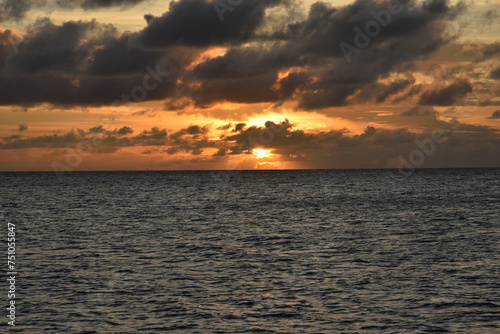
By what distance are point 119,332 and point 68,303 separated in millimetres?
6053

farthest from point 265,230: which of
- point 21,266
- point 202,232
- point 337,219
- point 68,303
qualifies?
point 68,303

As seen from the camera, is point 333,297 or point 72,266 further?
point 72,266

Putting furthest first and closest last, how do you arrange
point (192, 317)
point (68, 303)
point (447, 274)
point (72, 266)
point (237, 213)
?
point (237, 213), point (72, 266), point (447, 274), point (68, 303), point (192, 317)

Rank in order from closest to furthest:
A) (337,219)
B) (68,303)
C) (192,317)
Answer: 1. (192,317)
2. (68,303)
3. (337,219)

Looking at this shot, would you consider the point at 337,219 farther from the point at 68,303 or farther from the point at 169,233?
the point at 68,303

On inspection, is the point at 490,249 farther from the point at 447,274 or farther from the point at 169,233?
the point at 169,233

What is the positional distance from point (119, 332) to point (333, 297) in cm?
1273

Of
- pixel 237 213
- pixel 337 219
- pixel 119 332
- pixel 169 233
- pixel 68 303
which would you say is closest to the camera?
pixel 119 332

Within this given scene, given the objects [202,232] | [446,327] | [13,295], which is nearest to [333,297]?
[446,327]

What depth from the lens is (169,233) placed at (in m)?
61.9

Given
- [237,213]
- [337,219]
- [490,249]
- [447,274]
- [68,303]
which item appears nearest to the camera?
[68,303]

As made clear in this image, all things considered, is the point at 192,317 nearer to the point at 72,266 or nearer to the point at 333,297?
the point at 333,297

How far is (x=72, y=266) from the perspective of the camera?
41000 millimetres

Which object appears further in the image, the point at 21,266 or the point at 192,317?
the point at 21,266
